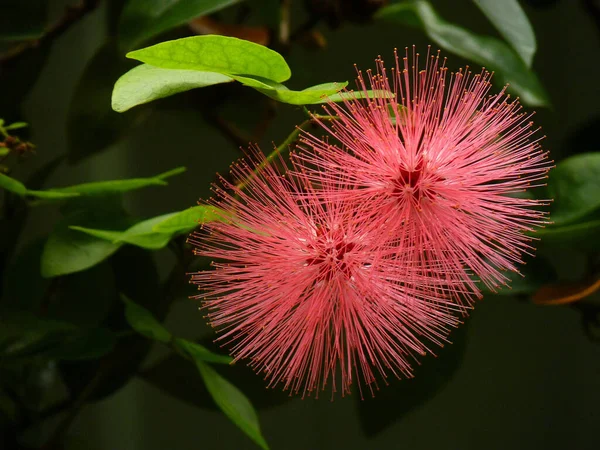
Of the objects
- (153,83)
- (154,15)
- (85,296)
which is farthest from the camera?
(85,296)

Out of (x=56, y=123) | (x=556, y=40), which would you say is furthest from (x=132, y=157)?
(x=556, y=40)

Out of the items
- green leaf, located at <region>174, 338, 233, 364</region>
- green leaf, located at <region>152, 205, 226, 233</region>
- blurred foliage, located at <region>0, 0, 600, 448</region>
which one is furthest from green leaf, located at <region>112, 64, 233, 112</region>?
green leaf, located at <region>174, 338, 233, 364</region>

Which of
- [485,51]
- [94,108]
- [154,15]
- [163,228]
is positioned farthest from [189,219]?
[485,51]

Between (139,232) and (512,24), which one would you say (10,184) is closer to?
(139,232)

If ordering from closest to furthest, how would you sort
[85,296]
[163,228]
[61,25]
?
[163,228] → [85,296] → [61,25]

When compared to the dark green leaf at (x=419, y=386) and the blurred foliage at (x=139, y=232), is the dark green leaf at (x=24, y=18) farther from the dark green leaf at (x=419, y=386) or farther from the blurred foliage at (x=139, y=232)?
the dark green leaf at (x=419, y=386)

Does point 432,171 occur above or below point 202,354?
above

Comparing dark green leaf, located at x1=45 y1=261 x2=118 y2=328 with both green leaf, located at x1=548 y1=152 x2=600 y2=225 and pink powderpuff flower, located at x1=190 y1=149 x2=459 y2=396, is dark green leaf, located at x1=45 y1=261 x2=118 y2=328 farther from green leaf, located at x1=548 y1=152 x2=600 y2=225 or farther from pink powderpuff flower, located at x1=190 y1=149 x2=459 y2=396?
green leaf, located at x1=548 y1=152 x2=600 y2=225
